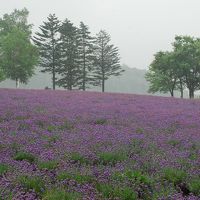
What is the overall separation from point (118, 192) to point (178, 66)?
52.0 metres

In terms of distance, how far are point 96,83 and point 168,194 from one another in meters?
65.3

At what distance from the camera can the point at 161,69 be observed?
60.2 metres

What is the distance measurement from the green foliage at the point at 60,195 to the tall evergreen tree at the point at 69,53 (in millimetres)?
60230

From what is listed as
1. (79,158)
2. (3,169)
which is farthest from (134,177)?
(3,169)

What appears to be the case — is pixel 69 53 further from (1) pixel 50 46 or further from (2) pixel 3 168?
(2) pixel 3 168

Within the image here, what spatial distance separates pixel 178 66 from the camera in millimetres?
57500

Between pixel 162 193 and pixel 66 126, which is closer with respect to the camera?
pixel 162 193

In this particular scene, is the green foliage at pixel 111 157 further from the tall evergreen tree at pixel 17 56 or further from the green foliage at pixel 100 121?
the tall evergreen tree at pixel 17 56

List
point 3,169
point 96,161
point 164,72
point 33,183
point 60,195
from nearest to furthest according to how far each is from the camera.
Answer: point 60,195 → point 33,183 → point 3,169 → point 96,161 → point 164,72

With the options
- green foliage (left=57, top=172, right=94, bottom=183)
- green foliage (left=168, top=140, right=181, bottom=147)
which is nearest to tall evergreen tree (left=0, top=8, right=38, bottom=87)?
green foliage (left=168, top=140, right=181, bottom=147)

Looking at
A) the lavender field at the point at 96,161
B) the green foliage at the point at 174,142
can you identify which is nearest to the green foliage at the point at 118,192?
the lavender field at the point at 96,161

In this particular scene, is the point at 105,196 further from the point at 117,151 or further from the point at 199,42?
the point at 199,42

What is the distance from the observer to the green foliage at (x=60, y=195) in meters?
6.79

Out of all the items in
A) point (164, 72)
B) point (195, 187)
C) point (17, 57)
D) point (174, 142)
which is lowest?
point (195, 187)
